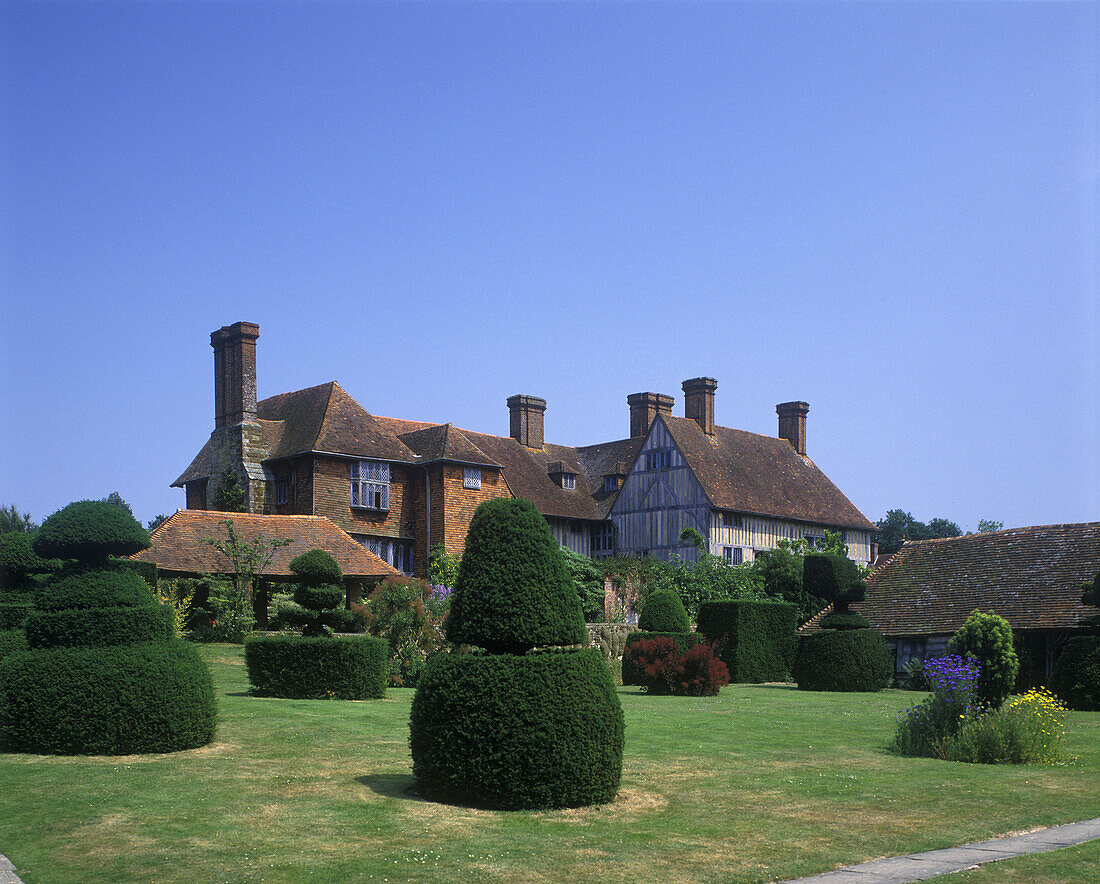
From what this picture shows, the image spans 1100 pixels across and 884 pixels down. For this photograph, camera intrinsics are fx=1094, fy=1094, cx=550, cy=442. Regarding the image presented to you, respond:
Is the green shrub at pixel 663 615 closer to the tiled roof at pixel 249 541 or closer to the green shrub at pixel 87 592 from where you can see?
the tiled roof at pixel 249 541

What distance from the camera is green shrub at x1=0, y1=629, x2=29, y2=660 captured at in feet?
49.8

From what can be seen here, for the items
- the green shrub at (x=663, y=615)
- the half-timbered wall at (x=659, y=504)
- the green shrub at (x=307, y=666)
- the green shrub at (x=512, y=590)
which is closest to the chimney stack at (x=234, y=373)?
the half-timbered wall at (x=659, y=504)

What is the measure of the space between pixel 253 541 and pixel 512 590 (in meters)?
25.0

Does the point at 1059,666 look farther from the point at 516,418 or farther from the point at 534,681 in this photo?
the point at 516,418

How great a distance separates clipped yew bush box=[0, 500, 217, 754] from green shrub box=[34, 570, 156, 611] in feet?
0.04

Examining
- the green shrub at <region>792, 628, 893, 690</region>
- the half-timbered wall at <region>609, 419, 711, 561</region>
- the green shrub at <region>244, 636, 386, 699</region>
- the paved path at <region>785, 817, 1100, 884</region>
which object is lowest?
the green shrub at <region>792, 628, 893, 690</region>

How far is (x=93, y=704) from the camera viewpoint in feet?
41.0

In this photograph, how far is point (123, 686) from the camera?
12.6 m

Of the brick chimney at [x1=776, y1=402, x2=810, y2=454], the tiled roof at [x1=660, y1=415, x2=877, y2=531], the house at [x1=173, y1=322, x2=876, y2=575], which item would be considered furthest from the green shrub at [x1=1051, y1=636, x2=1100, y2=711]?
the brick chimney at [x1=776, y1=402, x2=810, y2=454]

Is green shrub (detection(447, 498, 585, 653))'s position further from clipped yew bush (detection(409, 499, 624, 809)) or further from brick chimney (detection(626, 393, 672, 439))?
brick chimney (detection(626, 393, 672, 439))

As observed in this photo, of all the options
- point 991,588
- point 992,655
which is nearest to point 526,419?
point 991,588

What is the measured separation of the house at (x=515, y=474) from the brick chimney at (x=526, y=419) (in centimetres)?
7

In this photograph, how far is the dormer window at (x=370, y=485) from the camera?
4225 centimetres

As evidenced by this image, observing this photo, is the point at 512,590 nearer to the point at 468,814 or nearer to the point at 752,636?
the point at 468,814
